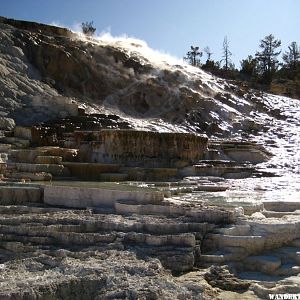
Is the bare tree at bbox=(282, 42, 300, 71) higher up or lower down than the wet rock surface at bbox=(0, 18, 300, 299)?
higher up

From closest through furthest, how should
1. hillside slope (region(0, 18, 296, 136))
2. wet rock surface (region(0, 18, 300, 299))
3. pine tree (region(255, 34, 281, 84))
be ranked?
wet rock surface (region(0, 18, 300, 299)) < hillside slope (region(0, 18, 296, 136)) < pine tree (region(255, 34, 281, 84))

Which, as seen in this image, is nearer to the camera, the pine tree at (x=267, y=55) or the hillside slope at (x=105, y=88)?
the hillside slope at (x=105, y=88)

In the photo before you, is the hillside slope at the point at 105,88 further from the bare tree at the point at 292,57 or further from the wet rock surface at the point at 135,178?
the bare tree at the point at 292,57

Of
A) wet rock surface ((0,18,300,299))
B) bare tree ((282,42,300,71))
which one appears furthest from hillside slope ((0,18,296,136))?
bare tree ((282,42,300,71))

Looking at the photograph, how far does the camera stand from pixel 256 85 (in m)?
33.8

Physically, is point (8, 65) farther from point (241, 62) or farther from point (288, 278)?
point (241, 62)

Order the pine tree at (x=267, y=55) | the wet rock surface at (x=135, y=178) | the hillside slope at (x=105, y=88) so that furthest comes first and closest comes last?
the pine tree at (x=267, y=55), the hillside slope at (x=105, y=88), the wet rock surface at (x=135, y=178)

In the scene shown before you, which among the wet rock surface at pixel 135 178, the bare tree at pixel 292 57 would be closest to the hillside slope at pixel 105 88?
the wet rock surface at pixel 135 178

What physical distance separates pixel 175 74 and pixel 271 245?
19.6m

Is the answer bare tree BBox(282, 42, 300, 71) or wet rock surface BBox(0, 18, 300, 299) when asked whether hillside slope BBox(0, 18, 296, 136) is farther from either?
bare tree BBox(282, 42, 300, 71)

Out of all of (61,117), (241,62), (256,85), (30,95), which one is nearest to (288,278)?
(61,117)

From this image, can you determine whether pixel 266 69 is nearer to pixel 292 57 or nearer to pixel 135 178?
pixel 292 57

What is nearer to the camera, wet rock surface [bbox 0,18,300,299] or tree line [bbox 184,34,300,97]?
wet rock surface [bbox 0,18,300,299]

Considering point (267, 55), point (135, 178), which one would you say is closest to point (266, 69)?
point (267, 55)
